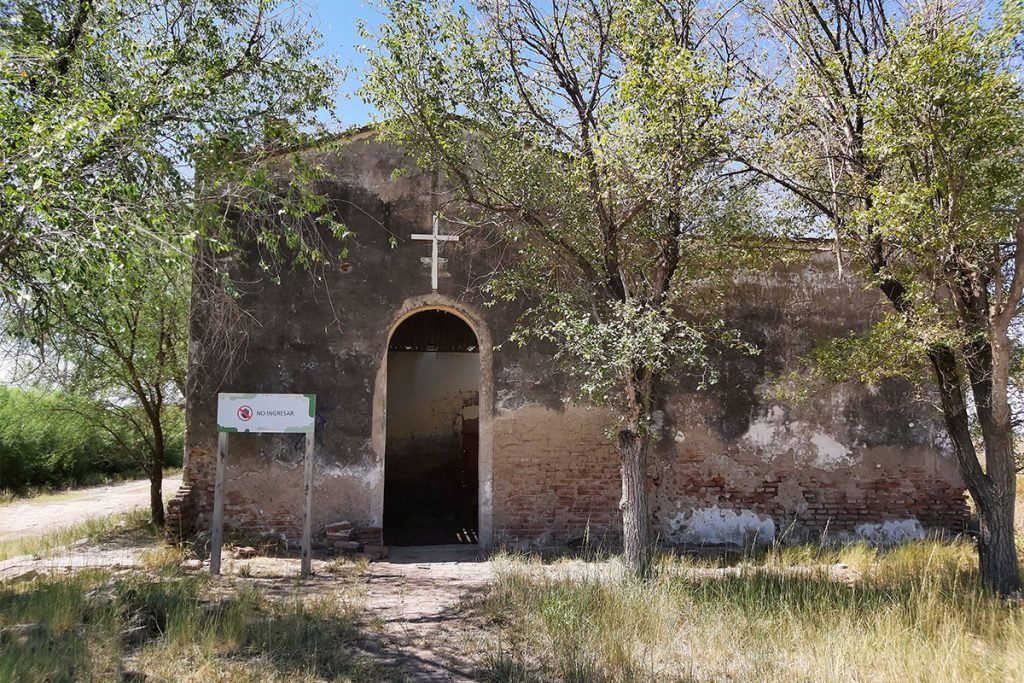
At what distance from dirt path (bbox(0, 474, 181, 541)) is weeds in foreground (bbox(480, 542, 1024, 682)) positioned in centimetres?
1023

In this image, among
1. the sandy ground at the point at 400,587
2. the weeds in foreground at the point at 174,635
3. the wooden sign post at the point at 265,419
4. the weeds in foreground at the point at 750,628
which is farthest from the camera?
the wooden sign post at the point at 265,419

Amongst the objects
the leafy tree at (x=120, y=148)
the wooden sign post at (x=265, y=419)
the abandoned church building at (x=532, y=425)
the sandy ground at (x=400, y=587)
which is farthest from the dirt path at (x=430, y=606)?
the leafy tree at (x=120, y=148)

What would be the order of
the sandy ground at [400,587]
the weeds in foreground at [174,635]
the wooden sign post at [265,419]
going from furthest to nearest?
the wooden sign post at [265,419] < the sandy ground at [400,587] < the weeds in foreground at [174,635]

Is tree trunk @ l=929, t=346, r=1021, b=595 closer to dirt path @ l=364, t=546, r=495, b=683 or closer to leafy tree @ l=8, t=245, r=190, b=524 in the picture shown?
dirt path @ l=364, t=546, r=495, b=683

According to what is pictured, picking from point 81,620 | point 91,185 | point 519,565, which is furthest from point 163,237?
point 519,565

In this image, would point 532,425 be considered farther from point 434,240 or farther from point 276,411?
point 276,411

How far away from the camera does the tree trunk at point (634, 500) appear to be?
7.79 m

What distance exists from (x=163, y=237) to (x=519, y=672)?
4.15m

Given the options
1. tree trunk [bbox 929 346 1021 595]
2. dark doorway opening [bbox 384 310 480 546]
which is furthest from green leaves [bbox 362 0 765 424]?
dark doorway opening [bbox 384 310 480 546]

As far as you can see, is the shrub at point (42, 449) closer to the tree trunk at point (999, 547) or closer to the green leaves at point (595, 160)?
the green leaves at point (595, 160)

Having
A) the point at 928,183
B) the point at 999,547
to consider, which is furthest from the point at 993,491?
the point at 928,183

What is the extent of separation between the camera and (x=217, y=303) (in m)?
8.08

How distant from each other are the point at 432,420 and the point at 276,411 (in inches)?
307

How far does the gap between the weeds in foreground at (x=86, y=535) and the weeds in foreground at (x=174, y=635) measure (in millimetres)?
3338
